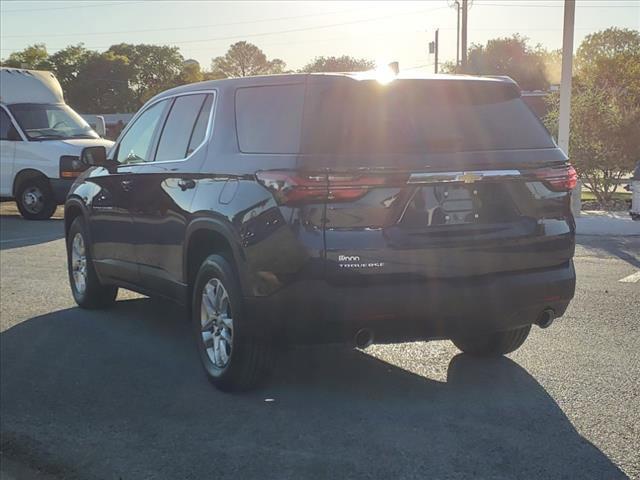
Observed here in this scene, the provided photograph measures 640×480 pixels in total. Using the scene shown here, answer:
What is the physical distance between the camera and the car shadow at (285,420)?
12.5ft

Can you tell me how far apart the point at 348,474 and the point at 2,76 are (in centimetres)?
1443

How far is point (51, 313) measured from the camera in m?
7.19

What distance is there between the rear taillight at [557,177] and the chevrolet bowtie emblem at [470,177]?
16.3 inches

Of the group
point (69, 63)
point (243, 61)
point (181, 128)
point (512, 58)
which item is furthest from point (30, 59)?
point (181, 128)

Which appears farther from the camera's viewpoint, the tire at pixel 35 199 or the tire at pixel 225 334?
the tire at pixel 35 199

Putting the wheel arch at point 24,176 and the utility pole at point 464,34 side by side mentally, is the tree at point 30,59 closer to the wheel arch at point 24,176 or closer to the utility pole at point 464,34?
the utility pole at point 464,34

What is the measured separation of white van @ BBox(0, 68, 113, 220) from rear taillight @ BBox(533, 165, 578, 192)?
37.4 ft

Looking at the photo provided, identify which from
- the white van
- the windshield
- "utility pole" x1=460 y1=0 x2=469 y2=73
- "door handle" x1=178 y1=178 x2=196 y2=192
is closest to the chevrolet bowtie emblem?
"door handle" x1=178 y1=178 x2=196 y2=192

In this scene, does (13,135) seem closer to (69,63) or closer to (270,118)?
(270,118)

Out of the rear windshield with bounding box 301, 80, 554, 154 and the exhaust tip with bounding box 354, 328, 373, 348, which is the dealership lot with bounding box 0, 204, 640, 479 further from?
the rear windshield with bounding box 301, 80, 554, 154

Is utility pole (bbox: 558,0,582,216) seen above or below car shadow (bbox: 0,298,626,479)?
above

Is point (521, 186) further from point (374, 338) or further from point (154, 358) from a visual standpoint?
point (154, 358)

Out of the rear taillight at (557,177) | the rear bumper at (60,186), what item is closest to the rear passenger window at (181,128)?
the rear taillight at (557,177)

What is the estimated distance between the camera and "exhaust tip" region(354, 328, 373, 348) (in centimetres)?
424
